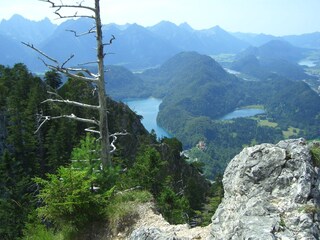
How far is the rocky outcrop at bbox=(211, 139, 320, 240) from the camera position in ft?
23.3

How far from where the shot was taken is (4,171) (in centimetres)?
4009

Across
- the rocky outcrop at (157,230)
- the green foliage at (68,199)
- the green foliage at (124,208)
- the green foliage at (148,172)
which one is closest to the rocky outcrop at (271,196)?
the rocky outcrop at (157,230)

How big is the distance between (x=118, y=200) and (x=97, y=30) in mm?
5424

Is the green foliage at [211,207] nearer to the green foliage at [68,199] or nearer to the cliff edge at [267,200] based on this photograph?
the green foliage at [68,199]

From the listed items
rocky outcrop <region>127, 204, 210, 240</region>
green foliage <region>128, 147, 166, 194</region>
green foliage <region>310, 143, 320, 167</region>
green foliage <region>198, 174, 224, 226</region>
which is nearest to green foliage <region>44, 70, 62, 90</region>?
green foliage <region>198, 174, 224, 226</region>

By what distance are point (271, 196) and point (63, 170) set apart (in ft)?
18.2

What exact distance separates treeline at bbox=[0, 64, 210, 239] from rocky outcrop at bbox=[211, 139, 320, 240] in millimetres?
3648

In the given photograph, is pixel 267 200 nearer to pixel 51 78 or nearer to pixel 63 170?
pixel 63 170

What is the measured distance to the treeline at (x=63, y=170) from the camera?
10.4 metres

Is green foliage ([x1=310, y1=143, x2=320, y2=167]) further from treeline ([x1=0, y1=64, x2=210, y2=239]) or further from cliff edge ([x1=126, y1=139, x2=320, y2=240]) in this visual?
treeline ([x1=0, y1=64, x2=210, y2=239])

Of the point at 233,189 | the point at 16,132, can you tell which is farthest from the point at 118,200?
the point at 16,132

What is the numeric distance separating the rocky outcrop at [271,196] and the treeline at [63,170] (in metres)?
3.65

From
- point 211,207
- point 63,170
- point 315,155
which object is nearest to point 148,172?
point 63,170

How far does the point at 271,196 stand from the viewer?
27.7 feet
